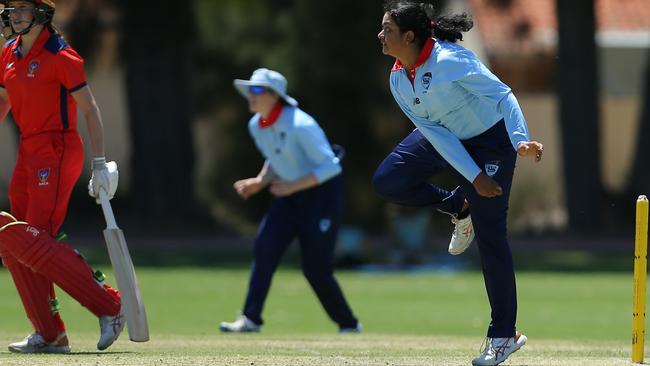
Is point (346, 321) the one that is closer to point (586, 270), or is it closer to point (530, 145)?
point (530, 145)

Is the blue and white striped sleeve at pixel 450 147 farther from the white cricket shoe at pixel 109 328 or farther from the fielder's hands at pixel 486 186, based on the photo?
the white cricket shoe at pixel 109 328

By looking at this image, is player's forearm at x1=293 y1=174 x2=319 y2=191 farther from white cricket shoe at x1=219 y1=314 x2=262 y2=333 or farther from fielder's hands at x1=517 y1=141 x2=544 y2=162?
fielder's hands at x1=517 y1=141 x2=544 y2=162

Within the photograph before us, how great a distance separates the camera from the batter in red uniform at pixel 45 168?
9.09m

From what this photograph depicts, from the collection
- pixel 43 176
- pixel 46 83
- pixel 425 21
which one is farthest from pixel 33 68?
pixel 425 21

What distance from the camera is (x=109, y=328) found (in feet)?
30.6

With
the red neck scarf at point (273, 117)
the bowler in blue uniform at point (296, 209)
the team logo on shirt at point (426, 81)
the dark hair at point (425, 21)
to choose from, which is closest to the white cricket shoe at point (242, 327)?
the bowler in blue uniform at point (296, 209)

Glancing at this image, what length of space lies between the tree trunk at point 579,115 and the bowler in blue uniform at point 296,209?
13785 millimetres

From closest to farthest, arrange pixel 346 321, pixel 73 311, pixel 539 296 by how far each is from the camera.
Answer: pixel 346 321
pixel 73 311
pixel 539 296

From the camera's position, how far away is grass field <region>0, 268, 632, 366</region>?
29.3 ft

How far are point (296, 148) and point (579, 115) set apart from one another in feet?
47.1

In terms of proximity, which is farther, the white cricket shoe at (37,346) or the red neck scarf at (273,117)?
the red neck scarf at (273,117)

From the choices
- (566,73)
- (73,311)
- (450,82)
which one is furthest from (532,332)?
(566,73)

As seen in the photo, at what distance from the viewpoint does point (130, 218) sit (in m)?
28.0

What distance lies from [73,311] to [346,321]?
533 cm
